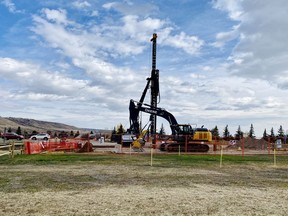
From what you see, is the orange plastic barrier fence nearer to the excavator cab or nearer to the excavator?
the excavator

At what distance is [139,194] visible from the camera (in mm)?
11016

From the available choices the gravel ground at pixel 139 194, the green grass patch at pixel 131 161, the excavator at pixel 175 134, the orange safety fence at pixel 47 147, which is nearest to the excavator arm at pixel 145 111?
the excavator at pixel 175 134

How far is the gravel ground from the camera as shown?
8914 millimetres

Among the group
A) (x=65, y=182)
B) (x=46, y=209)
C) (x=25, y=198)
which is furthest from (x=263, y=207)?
(x=65, y=182)

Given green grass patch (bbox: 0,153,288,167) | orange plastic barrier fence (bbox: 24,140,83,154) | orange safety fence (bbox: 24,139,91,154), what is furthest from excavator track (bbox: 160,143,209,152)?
green grass patch (bbox: 0,153,288,167)

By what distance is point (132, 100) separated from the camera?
43.3 metres

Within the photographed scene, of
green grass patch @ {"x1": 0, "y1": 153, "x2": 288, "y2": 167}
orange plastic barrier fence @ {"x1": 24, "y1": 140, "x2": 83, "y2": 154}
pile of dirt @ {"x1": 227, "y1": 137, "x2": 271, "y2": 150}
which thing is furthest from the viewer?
pile of dirt @ {"x1": 227, "y1": 137, "x2": 271, "y2": 150}

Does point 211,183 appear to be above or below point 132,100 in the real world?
below

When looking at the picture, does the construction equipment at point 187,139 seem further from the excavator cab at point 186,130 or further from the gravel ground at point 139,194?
the gravel ground at point 139,194

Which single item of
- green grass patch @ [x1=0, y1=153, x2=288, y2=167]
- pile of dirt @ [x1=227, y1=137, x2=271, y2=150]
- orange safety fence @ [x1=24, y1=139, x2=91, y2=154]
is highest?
pile of dirt @ [x1=227, y1=137, x2=271, y2=150]

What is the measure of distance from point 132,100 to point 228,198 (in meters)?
33.2

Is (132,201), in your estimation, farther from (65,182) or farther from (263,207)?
(65,182)

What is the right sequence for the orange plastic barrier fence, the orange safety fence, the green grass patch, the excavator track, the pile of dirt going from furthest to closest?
the pile of dirt < the excavator track < the orange safety fence < the orange plastic barrier fence < the green grass patch

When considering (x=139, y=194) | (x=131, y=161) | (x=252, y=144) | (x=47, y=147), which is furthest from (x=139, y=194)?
(x=252, y=144)
